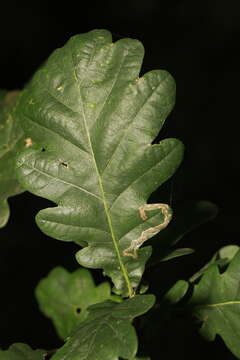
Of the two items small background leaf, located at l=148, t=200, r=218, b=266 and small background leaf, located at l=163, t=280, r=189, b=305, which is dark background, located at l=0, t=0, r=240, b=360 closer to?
small background leaf, located at l=148, t=200, r=218, b=266

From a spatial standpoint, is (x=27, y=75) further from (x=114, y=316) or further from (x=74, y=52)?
(x=114, y=316)

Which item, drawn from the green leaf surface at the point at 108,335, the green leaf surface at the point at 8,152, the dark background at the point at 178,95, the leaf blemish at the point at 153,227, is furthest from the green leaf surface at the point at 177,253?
the dark background at the point at 178,95

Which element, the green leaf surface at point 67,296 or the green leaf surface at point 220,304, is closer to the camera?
the green leaf surface at point 220,304

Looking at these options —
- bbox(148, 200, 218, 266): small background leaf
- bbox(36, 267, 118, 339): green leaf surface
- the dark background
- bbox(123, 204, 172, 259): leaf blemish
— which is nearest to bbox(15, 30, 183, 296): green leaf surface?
bbox(123, 204, 172, 259): leaf blemish

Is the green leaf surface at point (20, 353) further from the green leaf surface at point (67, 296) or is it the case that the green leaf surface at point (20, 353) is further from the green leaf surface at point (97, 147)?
the green leaf surface at point (67, 296)

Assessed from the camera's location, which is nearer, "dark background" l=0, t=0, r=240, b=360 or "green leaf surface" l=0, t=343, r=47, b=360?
"green leaf surface" l=0, t=343, r=47, b=360

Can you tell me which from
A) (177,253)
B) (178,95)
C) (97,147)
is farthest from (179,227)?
(178,95)
